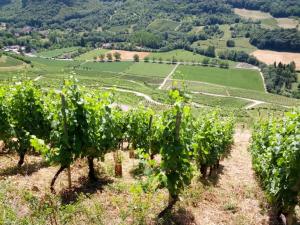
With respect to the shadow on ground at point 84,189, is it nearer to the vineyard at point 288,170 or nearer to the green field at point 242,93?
the vineyard at point 288,170

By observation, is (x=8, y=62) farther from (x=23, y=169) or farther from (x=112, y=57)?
(x=23, y=169)

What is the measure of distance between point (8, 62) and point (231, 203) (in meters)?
123

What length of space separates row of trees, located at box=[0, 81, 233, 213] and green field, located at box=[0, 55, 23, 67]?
113m

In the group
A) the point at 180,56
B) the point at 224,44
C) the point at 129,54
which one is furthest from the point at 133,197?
the point at 224,44

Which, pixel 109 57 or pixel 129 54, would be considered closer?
pixel 109 57

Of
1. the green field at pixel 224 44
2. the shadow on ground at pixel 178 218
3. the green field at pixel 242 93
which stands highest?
the shadow on ground at pixel 178 218

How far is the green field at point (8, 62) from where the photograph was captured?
4815 inches

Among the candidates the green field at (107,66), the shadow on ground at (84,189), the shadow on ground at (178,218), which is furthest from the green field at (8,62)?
the shadow on ground at (178,218)

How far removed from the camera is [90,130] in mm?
14133

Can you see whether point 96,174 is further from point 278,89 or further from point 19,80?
point 278,89

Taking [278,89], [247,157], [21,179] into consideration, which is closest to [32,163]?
[21,179]

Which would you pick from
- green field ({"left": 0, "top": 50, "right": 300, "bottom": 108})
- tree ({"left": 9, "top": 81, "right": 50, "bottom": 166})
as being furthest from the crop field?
tree ({"left": 9, "top": 81, "right": 50, "bottom": 166})

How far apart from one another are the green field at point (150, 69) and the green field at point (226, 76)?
613cm

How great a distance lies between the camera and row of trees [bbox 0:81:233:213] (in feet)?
40.0
